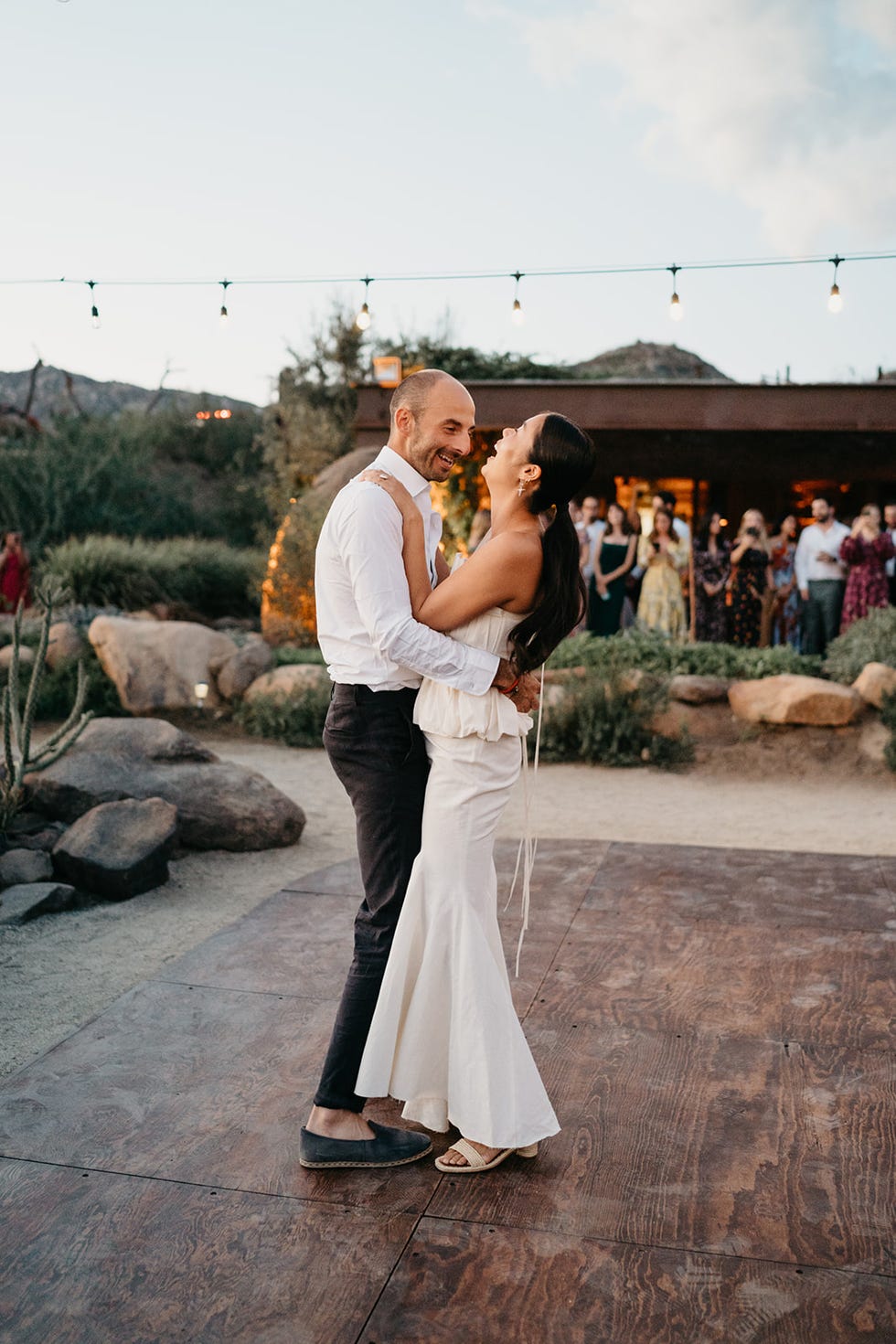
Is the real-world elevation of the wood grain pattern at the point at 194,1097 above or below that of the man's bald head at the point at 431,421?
below

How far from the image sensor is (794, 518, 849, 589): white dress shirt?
11.2 metres

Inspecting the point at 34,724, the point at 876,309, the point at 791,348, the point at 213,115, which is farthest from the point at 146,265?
the point at 791,348

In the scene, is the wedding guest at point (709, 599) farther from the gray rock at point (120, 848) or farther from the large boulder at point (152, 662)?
the gray rock at point (120, 848)

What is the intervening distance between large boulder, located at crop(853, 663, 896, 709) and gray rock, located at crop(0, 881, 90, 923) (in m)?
6.74

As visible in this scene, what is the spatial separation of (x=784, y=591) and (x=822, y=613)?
2.60 ft

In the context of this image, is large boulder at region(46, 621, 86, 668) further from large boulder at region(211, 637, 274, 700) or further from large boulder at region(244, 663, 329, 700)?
large boulder at region(244, 663, 329, 700)

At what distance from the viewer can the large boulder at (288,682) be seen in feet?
33.1

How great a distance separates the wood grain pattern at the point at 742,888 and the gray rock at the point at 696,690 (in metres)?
4.48

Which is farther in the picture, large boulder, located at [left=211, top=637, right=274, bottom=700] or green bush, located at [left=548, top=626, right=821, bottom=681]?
large boulder, located at [left=211, top=637, right=274, bottom=700]

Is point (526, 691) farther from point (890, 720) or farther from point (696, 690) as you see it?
point (696, 690)


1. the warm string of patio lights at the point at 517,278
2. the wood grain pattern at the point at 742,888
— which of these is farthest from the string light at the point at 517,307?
the wood grain pattern at the point at 742,888

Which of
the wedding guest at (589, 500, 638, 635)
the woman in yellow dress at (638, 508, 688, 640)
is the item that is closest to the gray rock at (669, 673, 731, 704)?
the woman in yellow dress at (638, 508, 688, 640)

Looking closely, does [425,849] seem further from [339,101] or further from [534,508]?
[339,101]

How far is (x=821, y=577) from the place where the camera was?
11.4m
